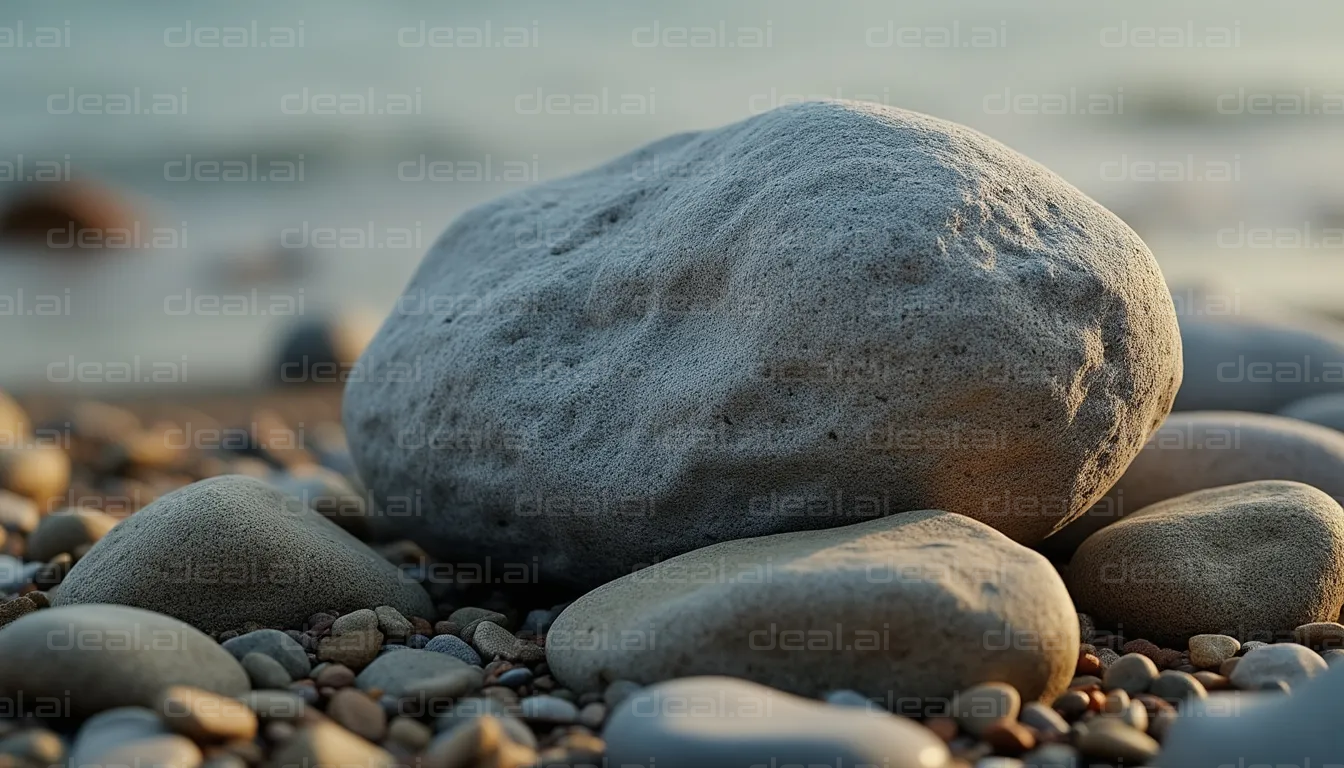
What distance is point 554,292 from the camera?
13.0 feet

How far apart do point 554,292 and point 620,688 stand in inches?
61.4

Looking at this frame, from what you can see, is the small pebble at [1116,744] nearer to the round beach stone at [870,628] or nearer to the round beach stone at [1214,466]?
the round beach stone at [870,628]

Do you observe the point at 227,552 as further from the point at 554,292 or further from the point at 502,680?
the point at 554,292

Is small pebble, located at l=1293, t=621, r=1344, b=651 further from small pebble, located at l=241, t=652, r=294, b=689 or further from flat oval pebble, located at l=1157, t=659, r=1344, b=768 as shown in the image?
small pebble, located at l=241, t=652, r=294, b=689

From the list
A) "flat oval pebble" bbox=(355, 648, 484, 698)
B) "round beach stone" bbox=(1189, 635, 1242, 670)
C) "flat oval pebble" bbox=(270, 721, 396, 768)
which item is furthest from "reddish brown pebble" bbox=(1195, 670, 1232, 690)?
"flat oval pebble" bbox=(270, 721, 396, 768)

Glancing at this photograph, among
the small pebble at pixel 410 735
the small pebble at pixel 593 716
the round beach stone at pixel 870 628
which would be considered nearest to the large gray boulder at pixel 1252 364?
the round beach stone at pixel 870 628

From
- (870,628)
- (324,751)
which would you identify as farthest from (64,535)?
(870,628)

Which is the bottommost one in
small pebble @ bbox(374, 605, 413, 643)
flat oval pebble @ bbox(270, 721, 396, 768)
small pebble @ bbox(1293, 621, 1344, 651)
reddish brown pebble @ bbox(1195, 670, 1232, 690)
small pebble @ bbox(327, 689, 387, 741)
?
small pebble @ bbox(1293, 621, 1344, 651)

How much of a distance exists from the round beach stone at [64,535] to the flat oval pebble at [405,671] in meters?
2.21

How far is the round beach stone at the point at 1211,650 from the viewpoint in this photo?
328cm

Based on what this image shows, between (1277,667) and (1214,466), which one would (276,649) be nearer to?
(1277,667)

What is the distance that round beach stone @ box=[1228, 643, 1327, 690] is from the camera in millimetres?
3043

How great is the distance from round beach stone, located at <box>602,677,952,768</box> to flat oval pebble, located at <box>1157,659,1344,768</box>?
0.47m

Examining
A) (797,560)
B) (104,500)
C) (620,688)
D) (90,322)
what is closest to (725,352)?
(797,560)
